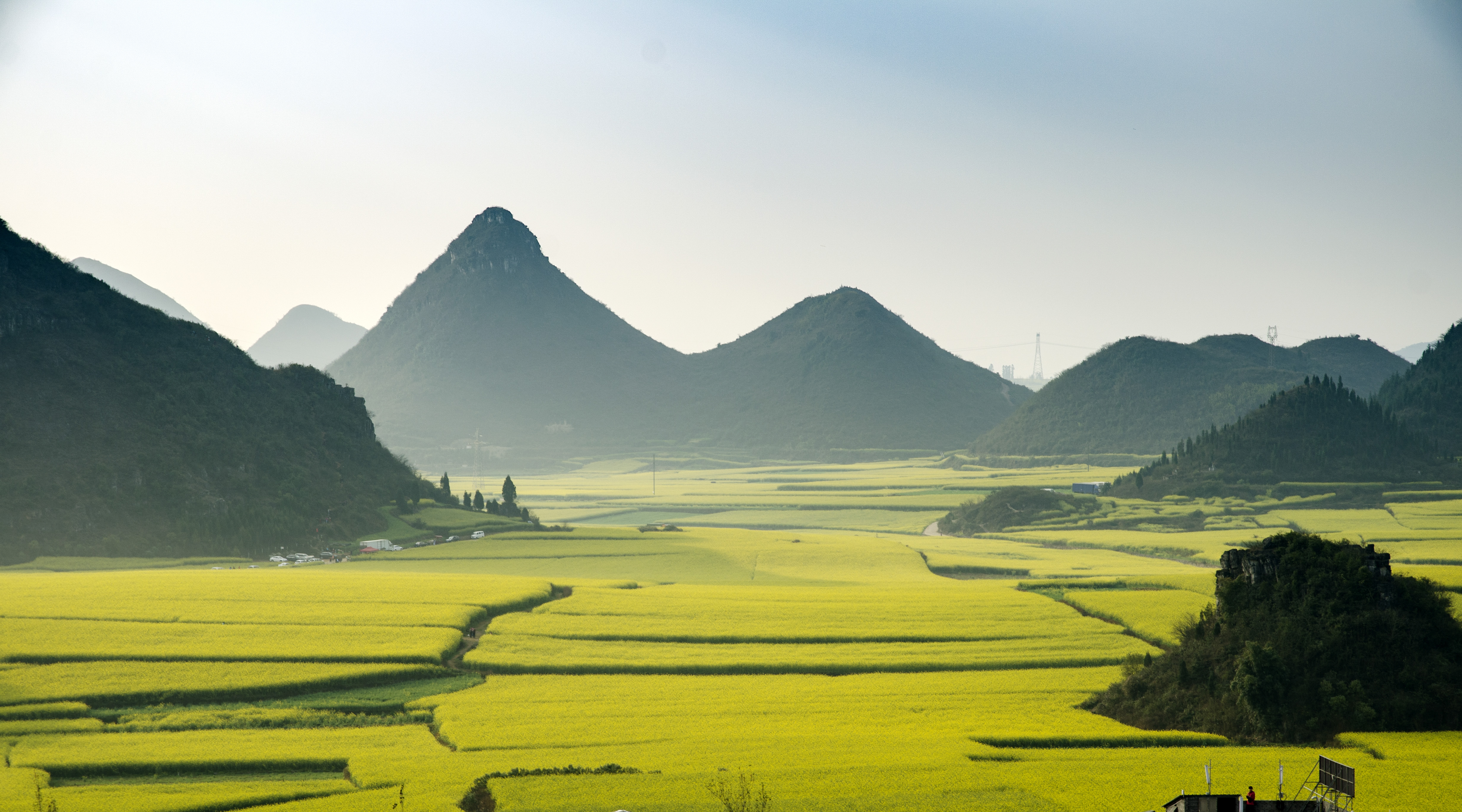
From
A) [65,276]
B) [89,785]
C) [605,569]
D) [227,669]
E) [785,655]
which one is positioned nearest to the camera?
[89,785]

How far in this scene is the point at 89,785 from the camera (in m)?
23.9

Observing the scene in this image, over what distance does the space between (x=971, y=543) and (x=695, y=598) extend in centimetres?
4342

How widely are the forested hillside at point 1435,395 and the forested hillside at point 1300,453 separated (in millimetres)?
11430

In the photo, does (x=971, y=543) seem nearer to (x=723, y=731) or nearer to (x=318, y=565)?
(x=318, y=565)

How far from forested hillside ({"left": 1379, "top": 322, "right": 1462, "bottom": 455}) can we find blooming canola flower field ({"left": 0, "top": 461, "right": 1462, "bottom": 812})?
8173cm

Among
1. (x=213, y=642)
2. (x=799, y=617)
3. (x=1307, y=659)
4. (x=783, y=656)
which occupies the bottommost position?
(x=783, y=656)

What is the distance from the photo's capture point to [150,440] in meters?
83.9

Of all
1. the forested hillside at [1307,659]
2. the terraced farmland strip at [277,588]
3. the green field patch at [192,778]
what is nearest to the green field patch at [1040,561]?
the forested hillside at [1307,659]

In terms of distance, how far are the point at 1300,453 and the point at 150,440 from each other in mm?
123675

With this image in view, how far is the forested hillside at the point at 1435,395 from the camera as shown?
133625 millimetres

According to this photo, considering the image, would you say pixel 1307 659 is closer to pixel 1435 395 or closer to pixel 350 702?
pixel 350 702

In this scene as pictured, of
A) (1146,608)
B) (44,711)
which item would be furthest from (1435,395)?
(44,711)

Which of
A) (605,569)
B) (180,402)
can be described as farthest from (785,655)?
(180,402)

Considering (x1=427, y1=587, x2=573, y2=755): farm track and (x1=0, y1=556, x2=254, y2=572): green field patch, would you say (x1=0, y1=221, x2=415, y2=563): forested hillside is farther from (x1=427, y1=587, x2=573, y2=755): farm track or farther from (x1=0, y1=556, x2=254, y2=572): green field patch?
(x1=427, y1=587, x2=573, y2=755): farm track
